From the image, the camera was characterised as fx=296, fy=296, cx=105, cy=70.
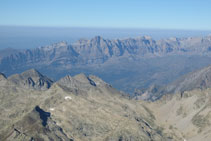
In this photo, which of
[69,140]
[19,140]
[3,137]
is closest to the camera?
[19,140]

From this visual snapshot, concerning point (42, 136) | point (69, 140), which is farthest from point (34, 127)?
point (69, 140)

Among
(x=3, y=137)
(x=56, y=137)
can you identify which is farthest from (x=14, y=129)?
(x=56, y=137)

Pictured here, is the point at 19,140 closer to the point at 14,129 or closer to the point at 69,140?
the point at 14,129

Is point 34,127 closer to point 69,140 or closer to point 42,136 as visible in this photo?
point 42,136

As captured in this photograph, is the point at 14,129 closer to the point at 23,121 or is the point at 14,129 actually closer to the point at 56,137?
the point at 23,121

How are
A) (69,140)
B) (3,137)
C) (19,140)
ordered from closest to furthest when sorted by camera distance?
(19,140) → (3,137) → (69,140)

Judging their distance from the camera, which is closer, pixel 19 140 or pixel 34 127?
pixel 19 140

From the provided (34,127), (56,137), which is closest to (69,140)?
(56,137)

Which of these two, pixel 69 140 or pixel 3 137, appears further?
pixel 69 140
